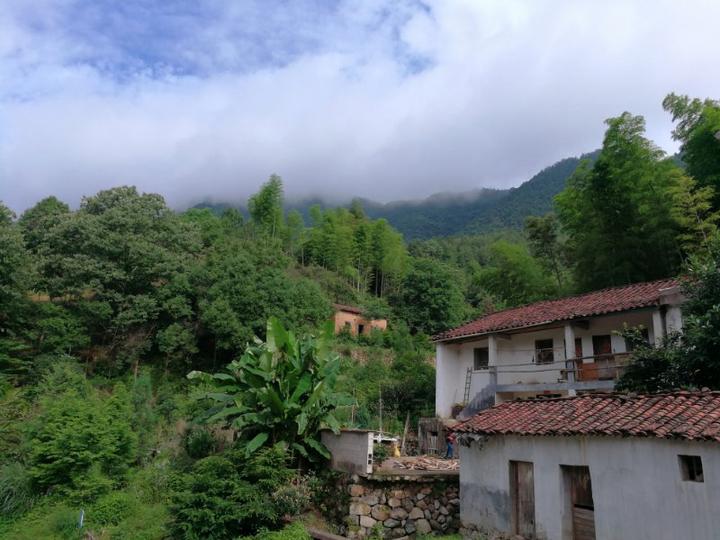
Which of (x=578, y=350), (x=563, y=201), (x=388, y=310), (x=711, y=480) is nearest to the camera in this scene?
(x=711, y=480)

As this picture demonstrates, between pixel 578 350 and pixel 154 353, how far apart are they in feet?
64.0

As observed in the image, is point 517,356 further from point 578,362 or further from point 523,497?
point 523,497

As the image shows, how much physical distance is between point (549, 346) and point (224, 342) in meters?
14.1

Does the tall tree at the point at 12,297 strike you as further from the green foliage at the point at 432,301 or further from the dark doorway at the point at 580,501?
the dark doorway at the point at 580,501

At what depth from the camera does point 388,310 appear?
118 feet

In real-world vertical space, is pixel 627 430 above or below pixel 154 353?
below

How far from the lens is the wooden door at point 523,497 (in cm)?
998

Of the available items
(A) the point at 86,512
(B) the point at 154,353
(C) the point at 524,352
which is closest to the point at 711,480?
(C) the point at 524,352

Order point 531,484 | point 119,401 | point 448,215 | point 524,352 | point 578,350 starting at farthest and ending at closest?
point 448,215
point 524,352
point 578,350
point 119,401
point 531,484

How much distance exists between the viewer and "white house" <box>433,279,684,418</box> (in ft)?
52.9

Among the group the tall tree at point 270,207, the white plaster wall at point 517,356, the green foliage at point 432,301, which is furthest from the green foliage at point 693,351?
the tall tree at point 270,207

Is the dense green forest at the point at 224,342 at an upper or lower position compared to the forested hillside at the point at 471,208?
lower

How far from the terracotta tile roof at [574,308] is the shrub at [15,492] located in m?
14.4

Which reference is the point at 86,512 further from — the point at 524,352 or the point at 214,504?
the point at 524,352
